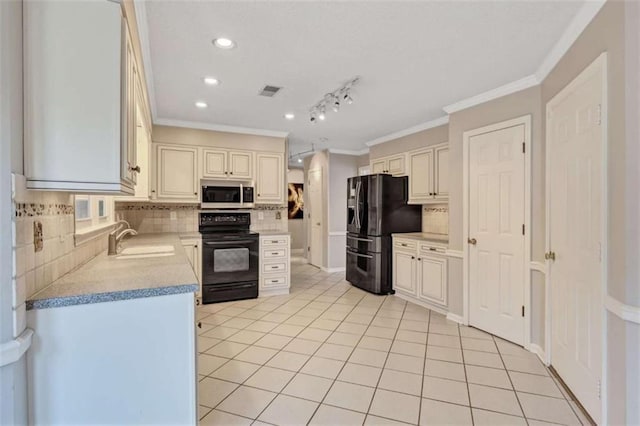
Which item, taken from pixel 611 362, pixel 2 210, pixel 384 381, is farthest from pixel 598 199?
pixel 2 210

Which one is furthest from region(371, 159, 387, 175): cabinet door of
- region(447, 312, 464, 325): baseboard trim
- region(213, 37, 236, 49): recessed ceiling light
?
region(213, 37, 236, 49): recessed ceiling light

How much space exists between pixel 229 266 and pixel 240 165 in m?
1.43

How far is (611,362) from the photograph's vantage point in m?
1.69

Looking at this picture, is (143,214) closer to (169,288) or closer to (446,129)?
(169,288)

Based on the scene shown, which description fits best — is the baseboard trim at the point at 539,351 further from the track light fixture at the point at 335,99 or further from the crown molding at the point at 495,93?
the track light fixture at the point at 335,99

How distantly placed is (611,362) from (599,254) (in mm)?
564

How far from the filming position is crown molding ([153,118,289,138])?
4230 millimetres

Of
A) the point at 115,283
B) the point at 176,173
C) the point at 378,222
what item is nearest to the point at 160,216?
the point at 176,173

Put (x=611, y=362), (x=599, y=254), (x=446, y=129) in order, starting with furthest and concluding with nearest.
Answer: (x=446, y=129)
(x=599, y=254)
(x=611, y=362)

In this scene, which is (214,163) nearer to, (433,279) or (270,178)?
(270,178)

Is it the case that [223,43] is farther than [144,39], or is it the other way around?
[223,43]

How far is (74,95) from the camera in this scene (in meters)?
1.26

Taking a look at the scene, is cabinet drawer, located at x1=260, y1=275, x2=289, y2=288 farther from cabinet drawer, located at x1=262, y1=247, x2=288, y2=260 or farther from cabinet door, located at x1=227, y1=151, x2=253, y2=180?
cabinet door, located at x1=227, y1=151, x2=253, y2=180

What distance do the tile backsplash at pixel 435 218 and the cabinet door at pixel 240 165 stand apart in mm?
2637
